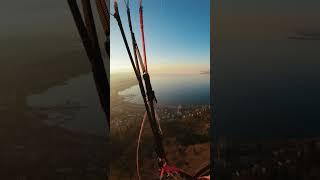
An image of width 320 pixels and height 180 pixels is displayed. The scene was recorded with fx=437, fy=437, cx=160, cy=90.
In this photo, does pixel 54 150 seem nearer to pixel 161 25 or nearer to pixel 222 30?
pixel 161 25

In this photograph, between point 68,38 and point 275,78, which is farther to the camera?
point 275,78

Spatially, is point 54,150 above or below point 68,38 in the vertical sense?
below

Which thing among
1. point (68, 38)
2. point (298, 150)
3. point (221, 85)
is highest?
point (68, 38)

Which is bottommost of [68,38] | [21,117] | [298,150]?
[298,150]

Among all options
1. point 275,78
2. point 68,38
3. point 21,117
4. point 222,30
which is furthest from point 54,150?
point 275,78

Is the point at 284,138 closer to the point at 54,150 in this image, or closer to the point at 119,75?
the point at 119,75

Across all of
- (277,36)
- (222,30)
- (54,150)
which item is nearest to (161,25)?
(222,30)

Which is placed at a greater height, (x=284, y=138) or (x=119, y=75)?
(x=119, y=75)

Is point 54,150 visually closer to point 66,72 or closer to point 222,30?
point 66,72

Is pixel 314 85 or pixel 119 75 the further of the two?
pixel 314 85
